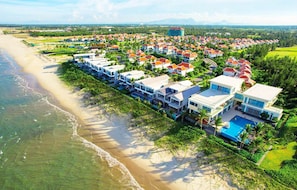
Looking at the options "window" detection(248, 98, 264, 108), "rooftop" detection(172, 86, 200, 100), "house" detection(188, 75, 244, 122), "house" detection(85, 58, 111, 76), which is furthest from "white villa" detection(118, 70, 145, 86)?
"window" detection(248, 98, 264, 108)

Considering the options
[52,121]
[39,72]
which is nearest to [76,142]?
[52,121]

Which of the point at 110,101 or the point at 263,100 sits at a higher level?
the point at 263,100

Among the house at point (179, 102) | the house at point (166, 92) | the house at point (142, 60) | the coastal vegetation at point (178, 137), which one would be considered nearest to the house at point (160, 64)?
the house at point (142, 60)

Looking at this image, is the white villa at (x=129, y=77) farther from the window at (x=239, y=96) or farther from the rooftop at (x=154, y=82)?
the window at (x=239, y=96)

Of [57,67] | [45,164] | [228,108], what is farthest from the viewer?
[57,67]

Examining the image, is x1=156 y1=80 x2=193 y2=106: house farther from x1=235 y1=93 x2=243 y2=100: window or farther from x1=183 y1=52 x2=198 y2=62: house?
x1=183 y1=52 x2=198 y2=62: house

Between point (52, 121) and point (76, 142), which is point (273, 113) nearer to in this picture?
point (76, 142)

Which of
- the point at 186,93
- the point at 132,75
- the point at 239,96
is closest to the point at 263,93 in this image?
the point at 239,96
